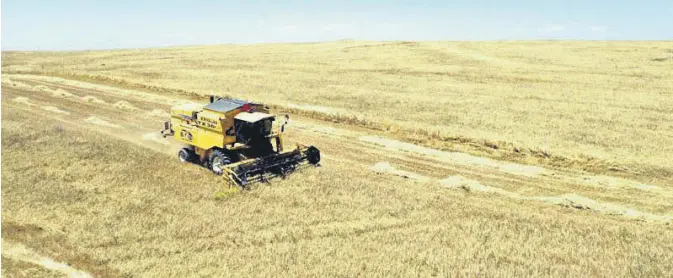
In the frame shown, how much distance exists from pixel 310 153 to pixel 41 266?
10.3 m

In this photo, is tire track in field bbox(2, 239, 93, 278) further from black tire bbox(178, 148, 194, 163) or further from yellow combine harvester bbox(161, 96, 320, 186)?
black tire bbox(178, 148, 194, 163)

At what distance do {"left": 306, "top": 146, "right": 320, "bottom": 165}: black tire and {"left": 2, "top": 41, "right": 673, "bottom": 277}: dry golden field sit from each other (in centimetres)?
52

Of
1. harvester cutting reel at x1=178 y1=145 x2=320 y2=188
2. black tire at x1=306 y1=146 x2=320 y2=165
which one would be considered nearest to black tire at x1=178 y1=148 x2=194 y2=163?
harvester cutting reel at x1=178 y1=145 x2=320 y2=188

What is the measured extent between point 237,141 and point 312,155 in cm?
314

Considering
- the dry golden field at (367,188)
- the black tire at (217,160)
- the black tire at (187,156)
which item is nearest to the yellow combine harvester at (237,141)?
the black tire at (217,160)

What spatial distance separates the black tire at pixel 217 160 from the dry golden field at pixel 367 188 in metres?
0.72

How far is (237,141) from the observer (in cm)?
1894

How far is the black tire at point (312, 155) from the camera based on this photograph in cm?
2034

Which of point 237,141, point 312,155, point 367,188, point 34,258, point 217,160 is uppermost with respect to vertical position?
point 237,141

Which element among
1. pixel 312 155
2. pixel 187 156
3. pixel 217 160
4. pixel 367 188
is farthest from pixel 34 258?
pixel 312 155

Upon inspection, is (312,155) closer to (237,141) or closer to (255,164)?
(255,164)

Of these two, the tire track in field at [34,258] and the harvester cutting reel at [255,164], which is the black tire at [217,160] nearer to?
the harvester cutting reel at [255,164]

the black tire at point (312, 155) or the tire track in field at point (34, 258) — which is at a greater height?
the black tire at point (312, 155)

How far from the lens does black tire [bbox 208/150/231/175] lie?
1878 cm
